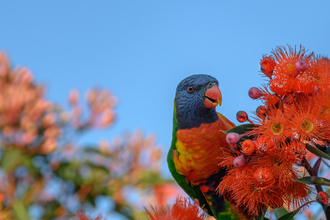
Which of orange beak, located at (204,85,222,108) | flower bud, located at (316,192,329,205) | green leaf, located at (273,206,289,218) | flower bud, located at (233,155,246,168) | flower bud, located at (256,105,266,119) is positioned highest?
orange beak, located at (204,85,222,108)

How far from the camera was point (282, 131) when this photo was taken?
0.65 metres

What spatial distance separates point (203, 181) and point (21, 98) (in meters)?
3.61

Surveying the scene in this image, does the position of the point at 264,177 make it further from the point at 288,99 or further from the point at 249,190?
the point at 288,99

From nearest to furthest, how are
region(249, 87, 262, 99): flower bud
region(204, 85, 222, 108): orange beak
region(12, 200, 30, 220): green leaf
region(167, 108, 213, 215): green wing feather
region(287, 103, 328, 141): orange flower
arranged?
region(287, 103, 328, 141): orange flower
region(249, 87, 262, 99): flower bud
region(204, 85, 222, 108): orange beak
region(167, 108, 213, 215): green wing feather
region(12, 200, 30, 220): green leaf

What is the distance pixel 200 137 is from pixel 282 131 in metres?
A: 0.40

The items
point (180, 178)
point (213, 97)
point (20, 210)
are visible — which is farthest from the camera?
point (20, 210)

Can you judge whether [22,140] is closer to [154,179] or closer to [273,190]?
[154,179]

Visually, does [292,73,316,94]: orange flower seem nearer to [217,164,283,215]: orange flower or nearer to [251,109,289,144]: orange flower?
[251,109,289,144]: orange flower

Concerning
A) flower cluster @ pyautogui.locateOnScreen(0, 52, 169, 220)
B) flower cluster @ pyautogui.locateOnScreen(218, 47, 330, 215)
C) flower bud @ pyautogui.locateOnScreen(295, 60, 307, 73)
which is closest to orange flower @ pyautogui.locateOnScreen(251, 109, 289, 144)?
flower cluster @ pyautogui.locateOnScreen(218, 47, 330, 215)

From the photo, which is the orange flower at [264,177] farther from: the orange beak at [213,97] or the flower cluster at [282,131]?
the orange beak at [213,97]

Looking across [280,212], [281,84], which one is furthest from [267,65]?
[280,212]

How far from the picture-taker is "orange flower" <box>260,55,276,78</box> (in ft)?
2.48

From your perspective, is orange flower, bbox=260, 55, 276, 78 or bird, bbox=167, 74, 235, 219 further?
bird, bbox=167, 74, 235, 219

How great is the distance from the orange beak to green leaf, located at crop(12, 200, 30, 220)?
297 centimetres
